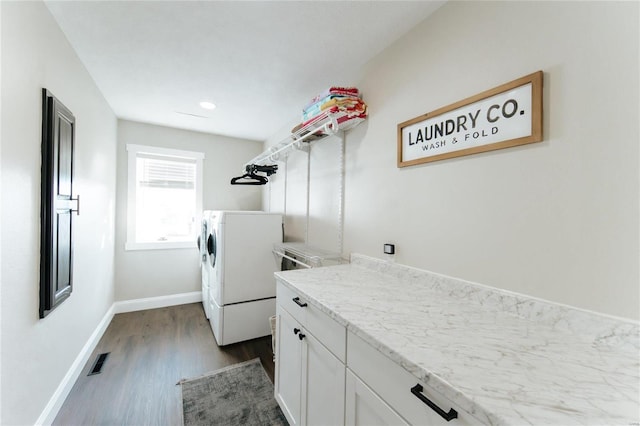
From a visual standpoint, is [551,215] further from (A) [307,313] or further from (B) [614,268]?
(A) [307,313]

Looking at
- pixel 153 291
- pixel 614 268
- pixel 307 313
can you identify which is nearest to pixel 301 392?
pixel 307 313

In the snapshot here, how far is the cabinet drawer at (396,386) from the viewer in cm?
67

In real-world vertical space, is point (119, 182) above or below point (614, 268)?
above

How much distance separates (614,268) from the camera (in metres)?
0.83

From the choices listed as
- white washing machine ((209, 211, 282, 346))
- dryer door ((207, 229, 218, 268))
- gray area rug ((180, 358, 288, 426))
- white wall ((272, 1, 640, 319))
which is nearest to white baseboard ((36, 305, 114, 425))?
gray area rug ((180, 358, 288, 426))

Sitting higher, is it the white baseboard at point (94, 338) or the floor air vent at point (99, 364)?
the white baseboard at point (94, 338)

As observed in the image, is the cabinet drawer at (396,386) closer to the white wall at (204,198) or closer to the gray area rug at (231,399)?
the gray area rug at (231,399)

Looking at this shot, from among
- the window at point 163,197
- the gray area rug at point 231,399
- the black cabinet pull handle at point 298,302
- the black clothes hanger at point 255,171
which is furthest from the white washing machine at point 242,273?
the black cabinet pull handle at point 298,302

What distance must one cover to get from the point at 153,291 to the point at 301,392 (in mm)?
3019

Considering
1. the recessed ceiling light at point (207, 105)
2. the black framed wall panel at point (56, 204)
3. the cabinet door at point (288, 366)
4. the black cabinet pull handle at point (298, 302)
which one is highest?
the recessed ceiling light at point (207, 105)

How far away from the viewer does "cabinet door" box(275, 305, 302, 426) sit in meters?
1.41

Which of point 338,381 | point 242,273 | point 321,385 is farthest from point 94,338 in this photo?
point 338,381

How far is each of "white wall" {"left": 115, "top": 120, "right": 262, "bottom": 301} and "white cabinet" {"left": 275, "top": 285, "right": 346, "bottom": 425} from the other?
2.60 metres

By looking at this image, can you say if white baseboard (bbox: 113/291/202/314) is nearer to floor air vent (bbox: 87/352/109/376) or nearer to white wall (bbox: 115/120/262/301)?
white wall (bbox: 115/120/262/301)
